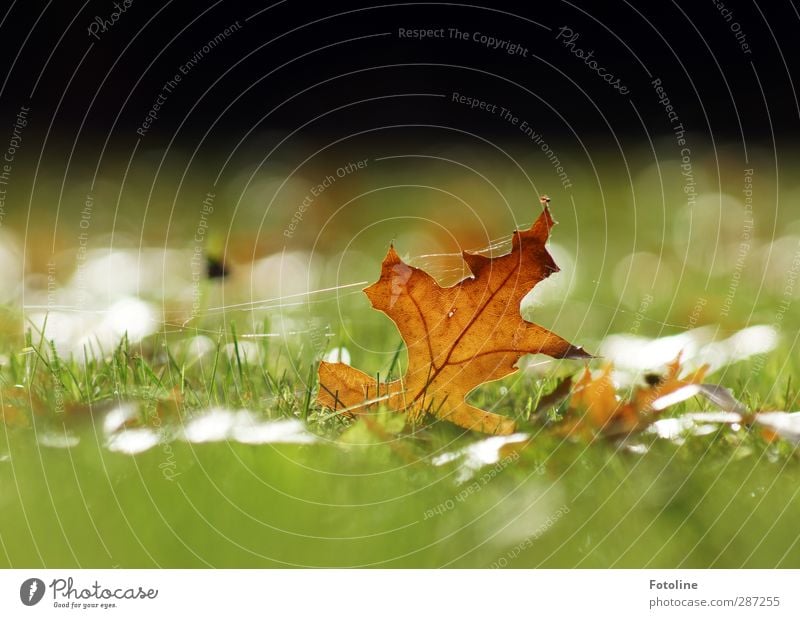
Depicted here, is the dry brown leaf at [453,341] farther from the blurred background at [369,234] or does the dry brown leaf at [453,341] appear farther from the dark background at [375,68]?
the dark background at [375,68]

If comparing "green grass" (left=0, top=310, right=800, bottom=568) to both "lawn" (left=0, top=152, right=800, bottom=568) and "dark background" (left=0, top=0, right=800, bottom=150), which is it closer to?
"lawn" (left=0, top=152, right=800, bottom=568)

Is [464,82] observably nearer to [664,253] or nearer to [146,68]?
[664,253]

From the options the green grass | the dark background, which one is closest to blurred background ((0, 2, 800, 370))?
the dark background

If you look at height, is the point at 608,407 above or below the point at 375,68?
below

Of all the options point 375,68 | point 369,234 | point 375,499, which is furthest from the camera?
point 375,68

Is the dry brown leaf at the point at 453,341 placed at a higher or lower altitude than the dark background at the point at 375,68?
lower

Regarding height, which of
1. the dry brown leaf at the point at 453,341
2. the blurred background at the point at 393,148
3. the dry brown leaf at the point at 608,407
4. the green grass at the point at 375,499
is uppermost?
the blurred background at the point at 393,148

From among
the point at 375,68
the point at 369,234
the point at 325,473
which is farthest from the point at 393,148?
the point at 325,473

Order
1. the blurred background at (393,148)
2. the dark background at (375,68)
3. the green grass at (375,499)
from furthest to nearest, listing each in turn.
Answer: the dark background at (375,68)
the blurred background at (393,148)
the green grass at (375,499)

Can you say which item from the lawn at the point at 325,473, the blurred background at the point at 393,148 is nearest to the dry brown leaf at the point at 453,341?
the lawn at the point at 325,473

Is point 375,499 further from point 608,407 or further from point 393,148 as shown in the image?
point 393,148
